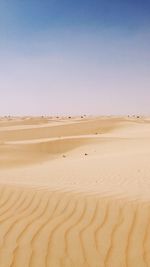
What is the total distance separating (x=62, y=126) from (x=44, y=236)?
29493 millimetres

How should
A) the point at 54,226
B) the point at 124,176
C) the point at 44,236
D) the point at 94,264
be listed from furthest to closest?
the point at 124,176, the point at 54,226, the point at 44,236, the point at 94,264

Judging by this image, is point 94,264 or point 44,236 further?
point 44,236

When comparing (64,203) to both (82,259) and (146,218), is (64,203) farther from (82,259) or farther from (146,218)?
(82,259)

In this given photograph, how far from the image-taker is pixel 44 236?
15.5 ft

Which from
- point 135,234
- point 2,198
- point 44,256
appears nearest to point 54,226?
point 44,256

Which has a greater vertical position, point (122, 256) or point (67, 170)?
point (122, 256)

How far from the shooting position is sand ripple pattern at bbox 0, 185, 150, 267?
4184 millimetres

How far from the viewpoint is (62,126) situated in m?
34.1

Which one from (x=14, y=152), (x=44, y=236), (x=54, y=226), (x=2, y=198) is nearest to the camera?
(x=44, y=236)

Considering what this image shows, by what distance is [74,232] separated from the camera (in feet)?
15.8

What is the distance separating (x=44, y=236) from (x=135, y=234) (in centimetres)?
122

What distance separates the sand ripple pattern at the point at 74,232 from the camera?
418 cm

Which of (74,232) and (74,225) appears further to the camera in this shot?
(74,225)

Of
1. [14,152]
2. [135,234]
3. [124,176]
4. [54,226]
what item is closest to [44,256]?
[54,226]
